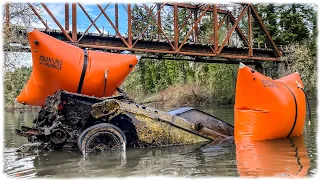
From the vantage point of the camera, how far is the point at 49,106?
25.2ft

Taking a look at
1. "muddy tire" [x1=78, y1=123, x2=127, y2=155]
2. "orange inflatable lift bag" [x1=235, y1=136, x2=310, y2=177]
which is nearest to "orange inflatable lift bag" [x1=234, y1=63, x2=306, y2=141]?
"orange inflatable lift bag" [x1=235, y1=136, x2=310, y2=177]

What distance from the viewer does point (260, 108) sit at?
8148 millimetres

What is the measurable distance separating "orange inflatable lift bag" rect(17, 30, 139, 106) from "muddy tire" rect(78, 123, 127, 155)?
1.07 m

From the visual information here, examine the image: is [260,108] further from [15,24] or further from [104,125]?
[15,24]

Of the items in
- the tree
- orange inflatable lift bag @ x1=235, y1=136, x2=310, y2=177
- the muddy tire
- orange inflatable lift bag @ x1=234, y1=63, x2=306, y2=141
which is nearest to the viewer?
orange inflatable lift bag @ x1=235, y1=136, x2=310, y2=177

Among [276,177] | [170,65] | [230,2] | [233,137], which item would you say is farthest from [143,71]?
[276,177]

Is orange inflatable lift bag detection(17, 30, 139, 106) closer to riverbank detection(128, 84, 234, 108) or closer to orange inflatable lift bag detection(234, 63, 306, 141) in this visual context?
orange inflatable lift bag detection(234, 63, 306, 141)

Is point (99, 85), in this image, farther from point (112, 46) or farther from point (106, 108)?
point (112, 46)

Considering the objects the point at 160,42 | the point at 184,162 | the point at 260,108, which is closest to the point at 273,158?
the point at 184,162

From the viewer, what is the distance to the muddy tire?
7.27 metres

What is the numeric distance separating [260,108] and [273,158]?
1983mm

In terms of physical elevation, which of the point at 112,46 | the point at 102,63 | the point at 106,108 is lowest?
the point at 106,108

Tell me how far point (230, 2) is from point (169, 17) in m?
19.6

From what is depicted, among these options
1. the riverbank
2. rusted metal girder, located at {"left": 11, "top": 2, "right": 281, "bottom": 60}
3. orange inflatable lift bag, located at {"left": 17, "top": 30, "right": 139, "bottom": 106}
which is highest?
rusted metal girder, located at {"left": 11, "top": 2, "right": 281, "bottom": 60}
